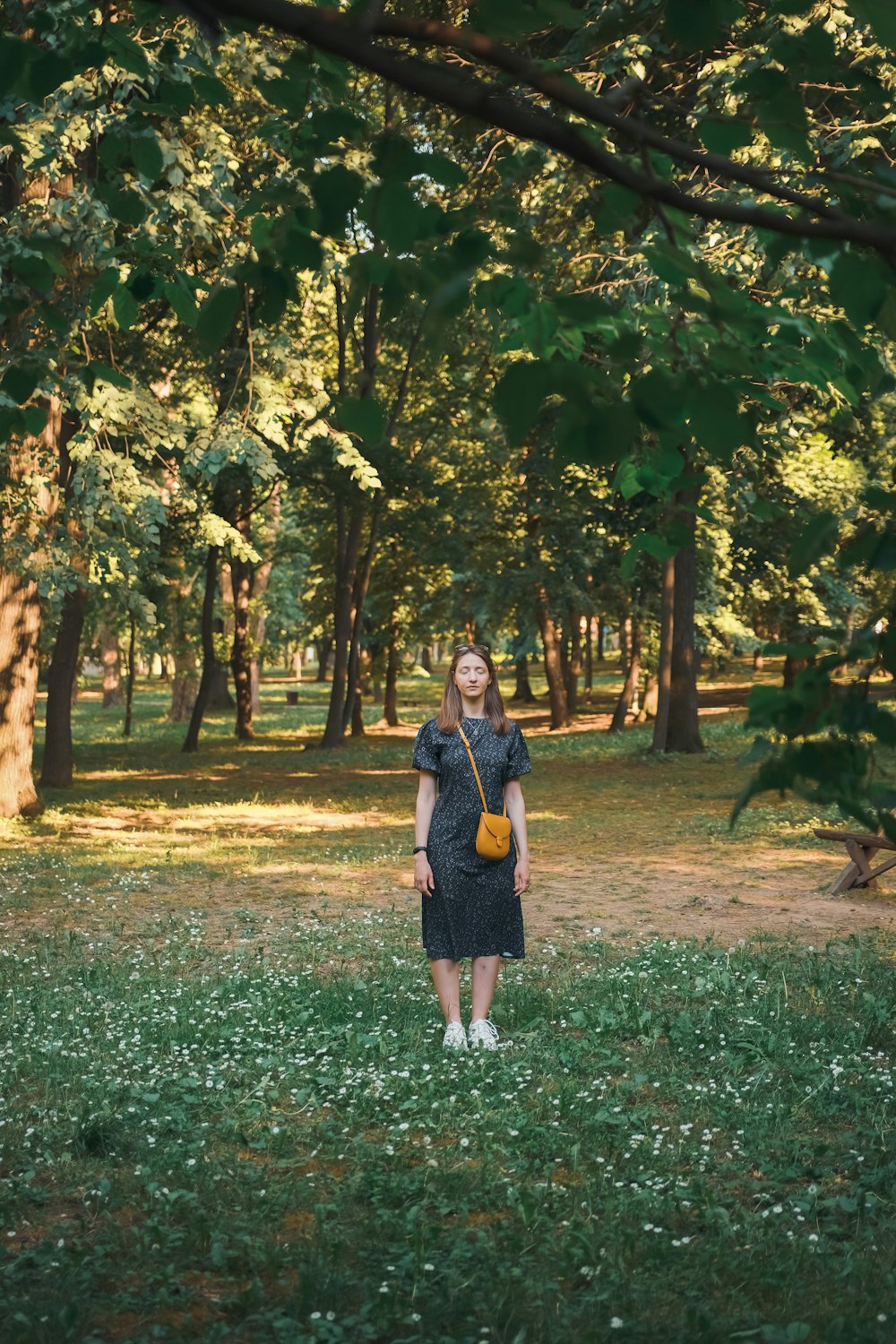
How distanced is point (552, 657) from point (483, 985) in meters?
26.6

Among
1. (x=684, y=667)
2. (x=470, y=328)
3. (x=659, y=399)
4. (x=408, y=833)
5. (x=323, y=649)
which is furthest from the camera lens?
(x=323, y=649)

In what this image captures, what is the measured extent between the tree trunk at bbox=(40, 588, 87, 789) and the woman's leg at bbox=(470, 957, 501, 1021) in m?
14.1

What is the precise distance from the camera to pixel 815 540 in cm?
266

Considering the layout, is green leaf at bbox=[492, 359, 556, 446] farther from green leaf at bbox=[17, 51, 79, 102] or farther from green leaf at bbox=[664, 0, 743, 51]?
green leaf at bbox=[17, 51, 79, 102]

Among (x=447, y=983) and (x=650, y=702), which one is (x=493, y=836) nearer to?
(x=447, y=983)

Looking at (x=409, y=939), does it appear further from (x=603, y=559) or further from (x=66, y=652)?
(x=603, y=559)

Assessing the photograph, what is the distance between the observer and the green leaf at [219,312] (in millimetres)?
2949

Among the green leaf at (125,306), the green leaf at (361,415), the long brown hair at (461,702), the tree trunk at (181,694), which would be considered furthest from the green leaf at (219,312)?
the tree trunk at (181,694)

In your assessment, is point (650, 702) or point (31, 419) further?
point (650, 702)

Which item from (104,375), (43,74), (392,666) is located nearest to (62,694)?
(104,375)

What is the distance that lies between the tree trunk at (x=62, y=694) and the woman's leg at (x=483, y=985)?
14114mm

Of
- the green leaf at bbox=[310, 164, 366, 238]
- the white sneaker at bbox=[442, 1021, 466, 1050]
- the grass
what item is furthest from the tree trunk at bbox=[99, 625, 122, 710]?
the green leaf at bbox=[310, 164, 366, 238]

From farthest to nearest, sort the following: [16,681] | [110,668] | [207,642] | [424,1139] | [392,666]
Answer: [110,668] < [392,666] < [207,642] < [16,681] < [424,1139]

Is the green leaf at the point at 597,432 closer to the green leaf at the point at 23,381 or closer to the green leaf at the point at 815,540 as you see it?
the green leaf at the point at 815,540
